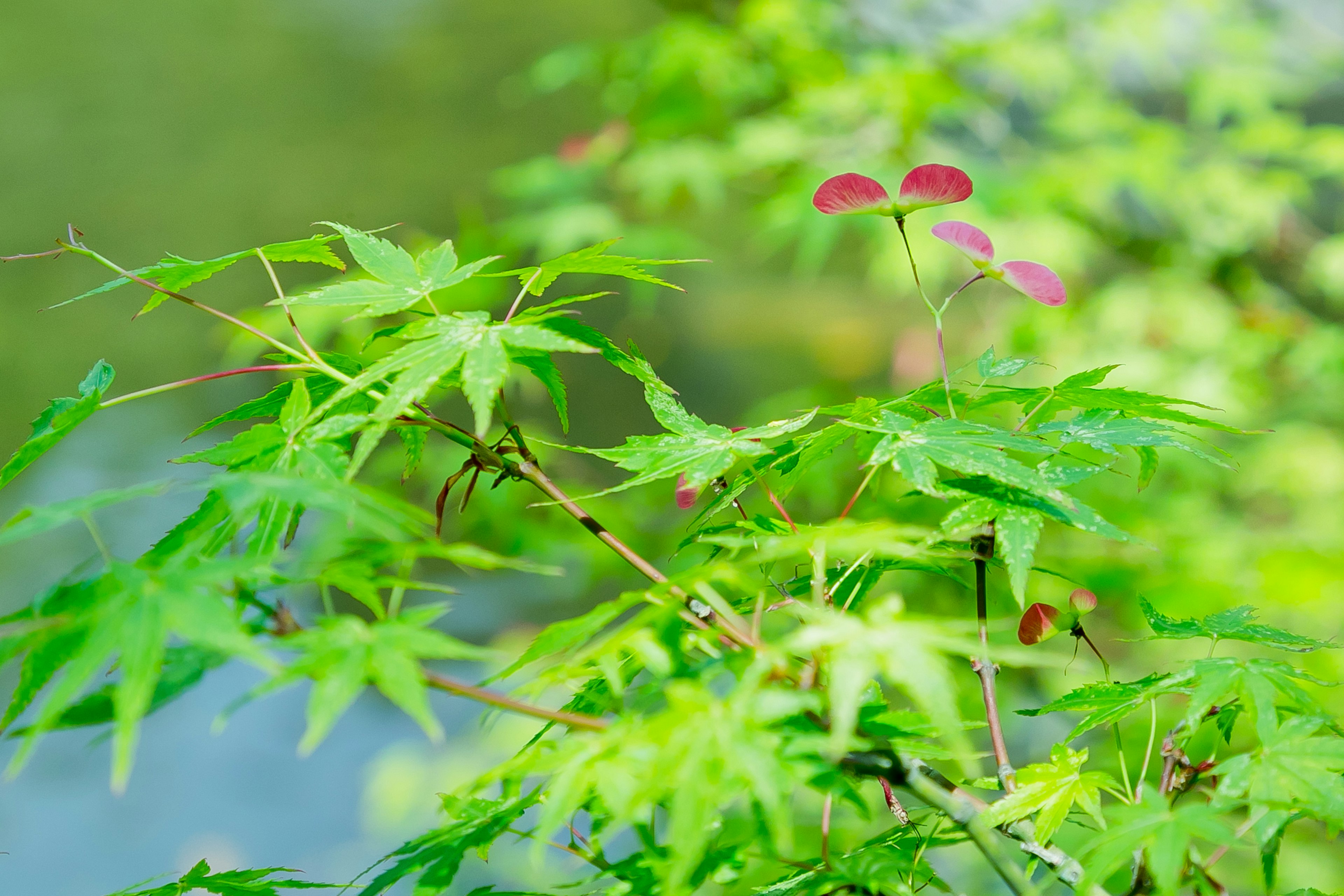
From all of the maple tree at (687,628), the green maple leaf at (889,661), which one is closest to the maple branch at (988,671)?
the maple tree at (687,628)

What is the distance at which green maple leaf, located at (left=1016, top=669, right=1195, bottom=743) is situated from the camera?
0.40m

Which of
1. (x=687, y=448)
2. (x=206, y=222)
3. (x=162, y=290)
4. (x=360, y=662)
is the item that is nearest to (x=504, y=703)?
(x=360, y=662)

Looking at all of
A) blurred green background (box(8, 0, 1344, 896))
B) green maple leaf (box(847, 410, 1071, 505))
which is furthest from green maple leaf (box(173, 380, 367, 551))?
blurred green background (box(8, 0, 1344, 896))

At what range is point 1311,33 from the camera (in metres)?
2.07

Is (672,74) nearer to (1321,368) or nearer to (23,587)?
(1321,368)

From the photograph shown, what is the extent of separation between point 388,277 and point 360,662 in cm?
21

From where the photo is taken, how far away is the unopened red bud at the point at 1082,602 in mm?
437

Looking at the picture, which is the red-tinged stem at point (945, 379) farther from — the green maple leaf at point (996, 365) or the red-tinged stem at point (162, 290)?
the red-tinged stem at point (162, 290)

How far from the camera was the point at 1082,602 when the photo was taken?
0.44 meters

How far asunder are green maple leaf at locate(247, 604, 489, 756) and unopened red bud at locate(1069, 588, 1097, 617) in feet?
1.00

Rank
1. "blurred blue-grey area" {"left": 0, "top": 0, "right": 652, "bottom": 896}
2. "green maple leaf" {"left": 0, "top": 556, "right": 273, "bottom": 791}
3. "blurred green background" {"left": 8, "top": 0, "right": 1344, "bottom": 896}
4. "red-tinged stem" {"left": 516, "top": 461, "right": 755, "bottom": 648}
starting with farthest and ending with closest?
"blurred blue-grey area" {"left": 0, "top": 0, "right": 652, "bottom": 896}, "blurred green background" {"left": 8, "top": 0, "right": 1344, "bottom": 896}, "red-tinged stem" {"left": 516, "top": 461, "right": 755, "bottom": 648}, "green maple leaf" {"left": 0, "top": 556, "right": 273, "bottom": 791}

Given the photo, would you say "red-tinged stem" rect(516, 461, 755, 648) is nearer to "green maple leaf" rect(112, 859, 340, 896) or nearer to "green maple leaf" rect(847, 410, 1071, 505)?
"green maple leaf" rect(847, 410, 1071, 505)

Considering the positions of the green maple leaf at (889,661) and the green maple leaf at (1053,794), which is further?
the green maple leaf at (1053,794)

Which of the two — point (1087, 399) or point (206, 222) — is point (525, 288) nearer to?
point (1087, 399)
